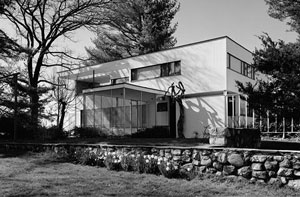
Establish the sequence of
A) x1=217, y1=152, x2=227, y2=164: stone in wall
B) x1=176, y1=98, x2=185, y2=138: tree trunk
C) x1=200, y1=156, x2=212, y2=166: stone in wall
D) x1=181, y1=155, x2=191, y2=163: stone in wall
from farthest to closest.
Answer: x1=176, y1=98, x2=185, y2=138: tree trunk < x1=181, y1=155, x2=191, y2=163: stone in wall < x1=200, y1=156, x2=212, y2=166: stone in wall < x1=217, y1=152, x2=227, y2=164: stone in wall

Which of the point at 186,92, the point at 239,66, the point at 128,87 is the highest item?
the point at 239,66

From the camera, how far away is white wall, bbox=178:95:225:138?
61.0 ft

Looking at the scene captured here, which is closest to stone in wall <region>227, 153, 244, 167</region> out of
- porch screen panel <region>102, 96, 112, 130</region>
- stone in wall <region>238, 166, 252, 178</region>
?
stone in wall <region>238, 166, 252, 178</region>

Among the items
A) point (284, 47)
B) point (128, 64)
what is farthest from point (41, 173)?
point (128, 64)

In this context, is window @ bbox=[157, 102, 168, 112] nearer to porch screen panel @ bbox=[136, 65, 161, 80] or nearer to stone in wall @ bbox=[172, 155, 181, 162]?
porch screen panel @ bbox=[136, 65, 161, 80]

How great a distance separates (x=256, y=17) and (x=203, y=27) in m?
2.44

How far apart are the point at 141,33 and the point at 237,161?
1047 inches

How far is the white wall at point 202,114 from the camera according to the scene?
1859 centimetres

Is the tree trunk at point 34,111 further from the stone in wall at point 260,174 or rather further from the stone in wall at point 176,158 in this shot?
the stone in wall at point 260,174

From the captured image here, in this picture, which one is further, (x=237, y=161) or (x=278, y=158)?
(x=237, y=161)

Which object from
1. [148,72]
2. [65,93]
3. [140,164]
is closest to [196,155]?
[140,164]

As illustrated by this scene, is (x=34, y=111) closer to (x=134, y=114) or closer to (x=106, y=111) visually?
(x=106, y=111)

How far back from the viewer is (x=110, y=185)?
22.2 feet

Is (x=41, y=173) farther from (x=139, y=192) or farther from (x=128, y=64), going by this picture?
(x=128, y=64)
